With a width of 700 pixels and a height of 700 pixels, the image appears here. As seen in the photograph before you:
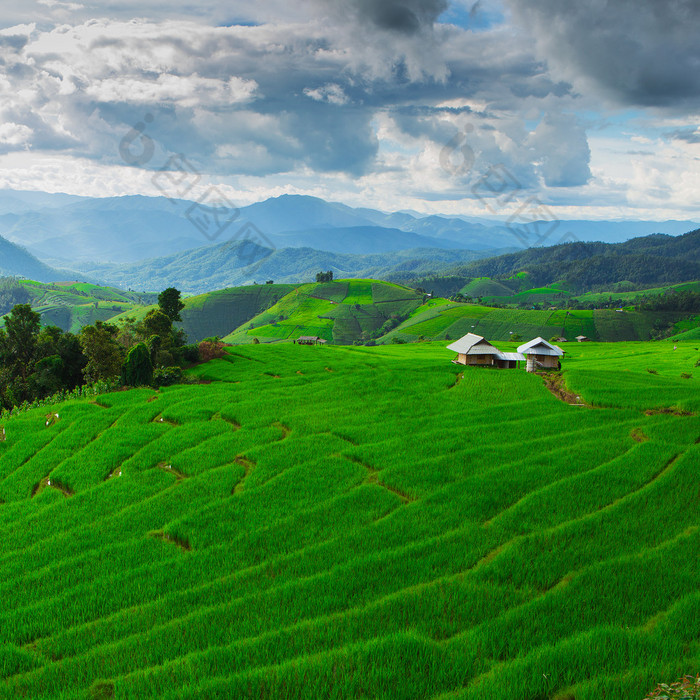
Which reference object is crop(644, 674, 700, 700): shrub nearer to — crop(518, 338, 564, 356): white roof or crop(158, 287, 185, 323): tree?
crop(518, 338, 564, 356): white roof

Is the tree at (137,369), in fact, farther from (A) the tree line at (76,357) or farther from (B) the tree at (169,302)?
(B) the tree at (169,302)

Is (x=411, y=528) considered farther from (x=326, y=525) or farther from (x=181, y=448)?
(x=181, y=448)

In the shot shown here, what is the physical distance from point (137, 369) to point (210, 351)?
75.6ft

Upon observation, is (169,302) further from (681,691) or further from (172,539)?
(681,691)

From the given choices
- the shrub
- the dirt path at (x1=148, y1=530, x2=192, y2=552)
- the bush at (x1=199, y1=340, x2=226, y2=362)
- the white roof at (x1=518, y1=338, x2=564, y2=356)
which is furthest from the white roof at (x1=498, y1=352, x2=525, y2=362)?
the shrub

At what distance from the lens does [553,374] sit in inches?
1567

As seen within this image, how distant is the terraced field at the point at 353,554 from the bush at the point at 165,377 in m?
15.5

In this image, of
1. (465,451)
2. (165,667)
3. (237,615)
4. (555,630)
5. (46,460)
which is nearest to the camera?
(165,667)

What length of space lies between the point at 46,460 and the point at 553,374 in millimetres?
35944

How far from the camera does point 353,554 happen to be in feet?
45.9

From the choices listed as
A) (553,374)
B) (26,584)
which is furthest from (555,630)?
(553,374)

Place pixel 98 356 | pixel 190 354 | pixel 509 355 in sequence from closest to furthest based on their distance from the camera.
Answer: pixel 509 355, pixel 98 356, pixel 190 354

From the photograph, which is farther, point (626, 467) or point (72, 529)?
point (626, 467)

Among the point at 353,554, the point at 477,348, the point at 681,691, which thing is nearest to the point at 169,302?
the point at 477,348
